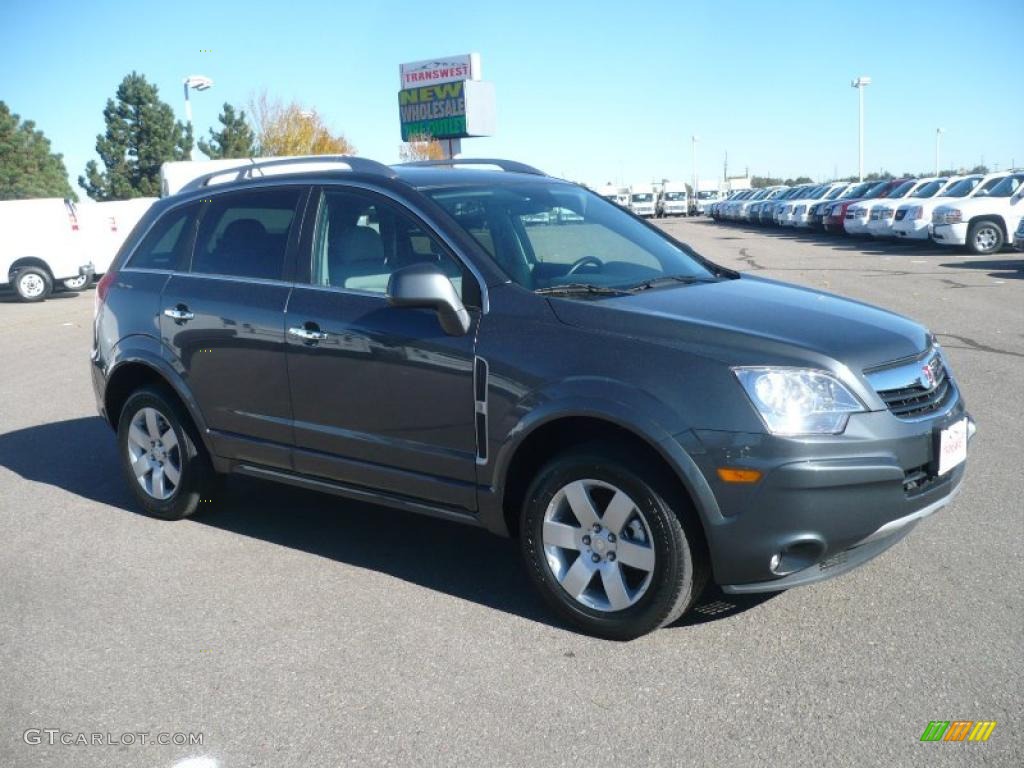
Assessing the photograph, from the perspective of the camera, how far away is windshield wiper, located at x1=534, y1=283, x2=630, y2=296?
456 centimetres

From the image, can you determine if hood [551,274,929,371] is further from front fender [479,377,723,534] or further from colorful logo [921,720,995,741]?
colorful logo [921,720,995,741]

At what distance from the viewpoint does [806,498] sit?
12.5 ft

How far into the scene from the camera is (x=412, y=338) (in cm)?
468

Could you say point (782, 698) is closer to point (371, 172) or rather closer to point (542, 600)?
point (542, 600)

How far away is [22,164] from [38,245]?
42.8 m

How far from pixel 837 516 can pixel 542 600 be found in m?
1.39

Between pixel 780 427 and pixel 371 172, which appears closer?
pixel 780 427

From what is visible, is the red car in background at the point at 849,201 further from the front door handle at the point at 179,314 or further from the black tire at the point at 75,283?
the front door handle at the point at 179,314

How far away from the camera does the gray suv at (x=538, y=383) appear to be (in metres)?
3.89

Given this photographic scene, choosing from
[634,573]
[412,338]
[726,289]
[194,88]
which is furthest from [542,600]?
[194,88]

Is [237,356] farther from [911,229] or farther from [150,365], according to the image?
[911,229]

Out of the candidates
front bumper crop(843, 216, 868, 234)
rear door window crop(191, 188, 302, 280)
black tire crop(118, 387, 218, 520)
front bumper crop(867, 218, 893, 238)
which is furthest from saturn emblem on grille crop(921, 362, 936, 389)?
front bumper crop(843, 216, 868, 234)

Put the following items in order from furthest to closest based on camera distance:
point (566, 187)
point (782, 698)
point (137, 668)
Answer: point (566, 187) < point (137, 668) < point (782, 698)

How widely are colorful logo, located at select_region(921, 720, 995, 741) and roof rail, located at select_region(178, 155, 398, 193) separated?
325cm
